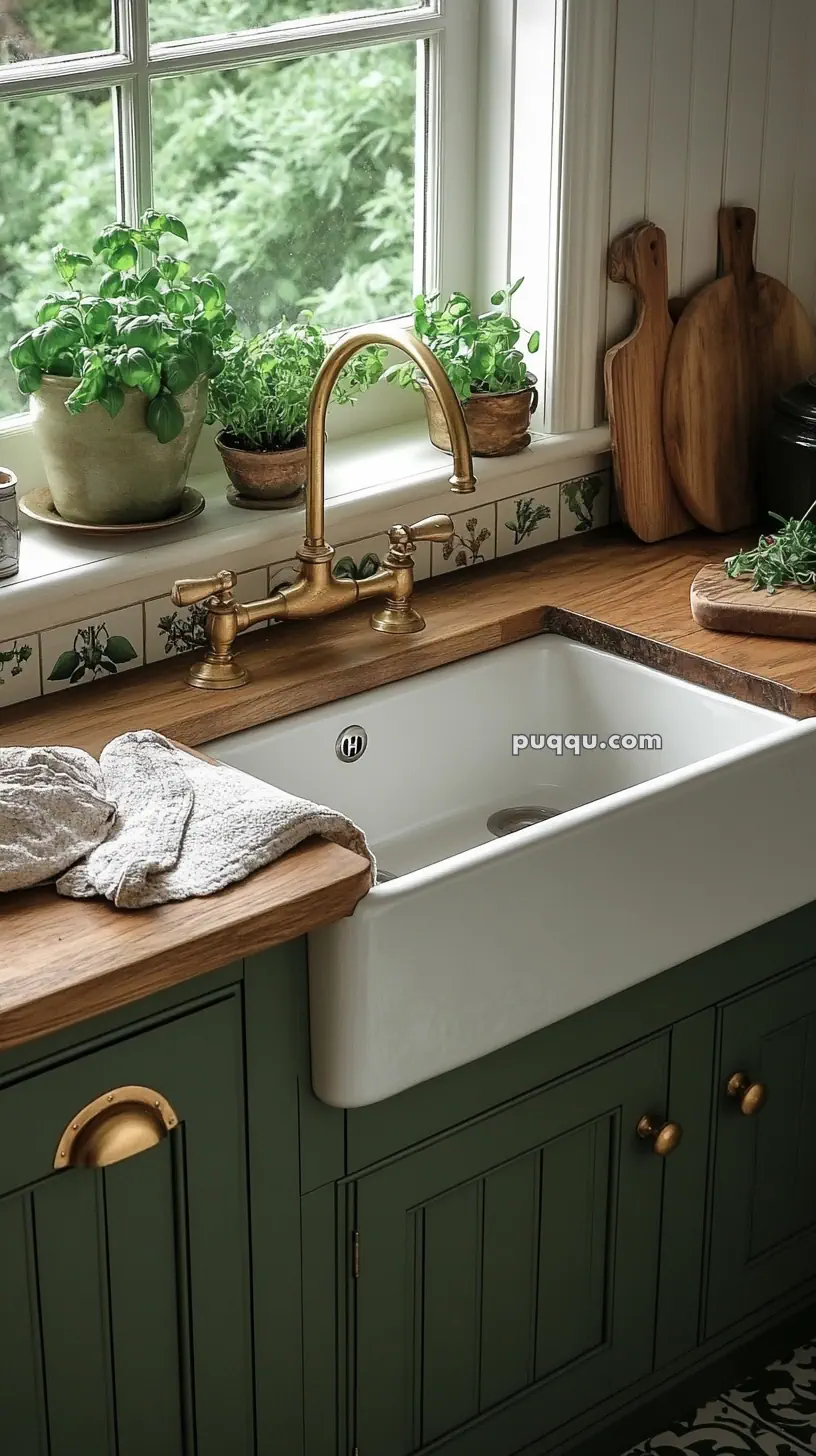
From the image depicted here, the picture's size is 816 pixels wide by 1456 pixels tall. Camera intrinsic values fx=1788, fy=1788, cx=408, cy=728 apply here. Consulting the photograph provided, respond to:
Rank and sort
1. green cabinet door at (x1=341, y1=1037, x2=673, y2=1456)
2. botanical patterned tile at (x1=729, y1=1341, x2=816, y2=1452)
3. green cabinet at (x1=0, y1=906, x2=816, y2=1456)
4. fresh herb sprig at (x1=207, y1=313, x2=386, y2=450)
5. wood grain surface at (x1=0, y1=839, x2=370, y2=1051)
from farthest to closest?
botanical patterned tile at (x1=729, y1=1341, x2=816, y2=1452) → fresh herb sprig at (x1=207, y1=313, x2=386, y2=450) → green cabinet door at (x1=341, y1=1037, x2=673, y2=1456) → green cabinet at (x1=0, y1=906, x2=816, y2=1456) → wood grain surface at (x1=0, y1=839, x2=370, y2=1051)

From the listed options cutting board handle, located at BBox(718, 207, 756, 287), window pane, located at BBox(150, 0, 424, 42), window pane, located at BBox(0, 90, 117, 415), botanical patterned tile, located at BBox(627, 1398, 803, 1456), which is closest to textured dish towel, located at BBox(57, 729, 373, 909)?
window pane, located at BBox(0, 90, 117, 415)

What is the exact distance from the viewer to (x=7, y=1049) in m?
1.39

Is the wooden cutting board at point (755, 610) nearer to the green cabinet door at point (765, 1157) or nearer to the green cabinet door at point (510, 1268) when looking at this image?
the green cabinet door at point (765, 1157)

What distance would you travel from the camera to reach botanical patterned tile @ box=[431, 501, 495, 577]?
7.60 ft

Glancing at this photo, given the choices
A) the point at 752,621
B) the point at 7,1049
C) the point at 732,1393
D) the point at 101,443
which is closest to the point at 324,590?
the point at 101,443

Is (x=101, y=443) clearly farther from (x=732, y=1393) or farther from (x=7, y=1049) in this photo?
(x=732, y=1393)

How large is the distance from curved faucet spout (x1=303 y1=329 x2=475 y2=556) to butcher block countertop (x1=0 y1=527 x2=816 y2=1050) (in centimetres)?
17

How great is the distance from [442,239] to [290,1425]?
1488 mm

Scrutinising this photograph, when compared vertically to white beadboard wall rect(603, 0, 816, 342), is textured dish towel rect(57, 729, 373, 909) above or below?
below

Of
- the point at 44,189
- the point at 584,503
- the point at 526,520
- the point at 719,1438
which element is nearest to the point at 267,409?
the point at 44,189

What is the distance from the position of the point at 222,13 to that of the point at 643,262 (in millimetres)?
633

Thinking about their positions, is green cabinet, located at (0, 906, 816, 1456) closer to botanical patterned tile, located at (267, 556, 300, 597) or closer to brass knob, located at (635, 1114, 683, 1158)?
brass knob, located at (635, 1114, 683, 1158)

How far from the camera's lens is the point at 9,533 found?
1894 millimetres

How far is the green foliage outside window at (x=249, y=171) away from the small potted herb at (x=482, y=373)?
0.38 ft
